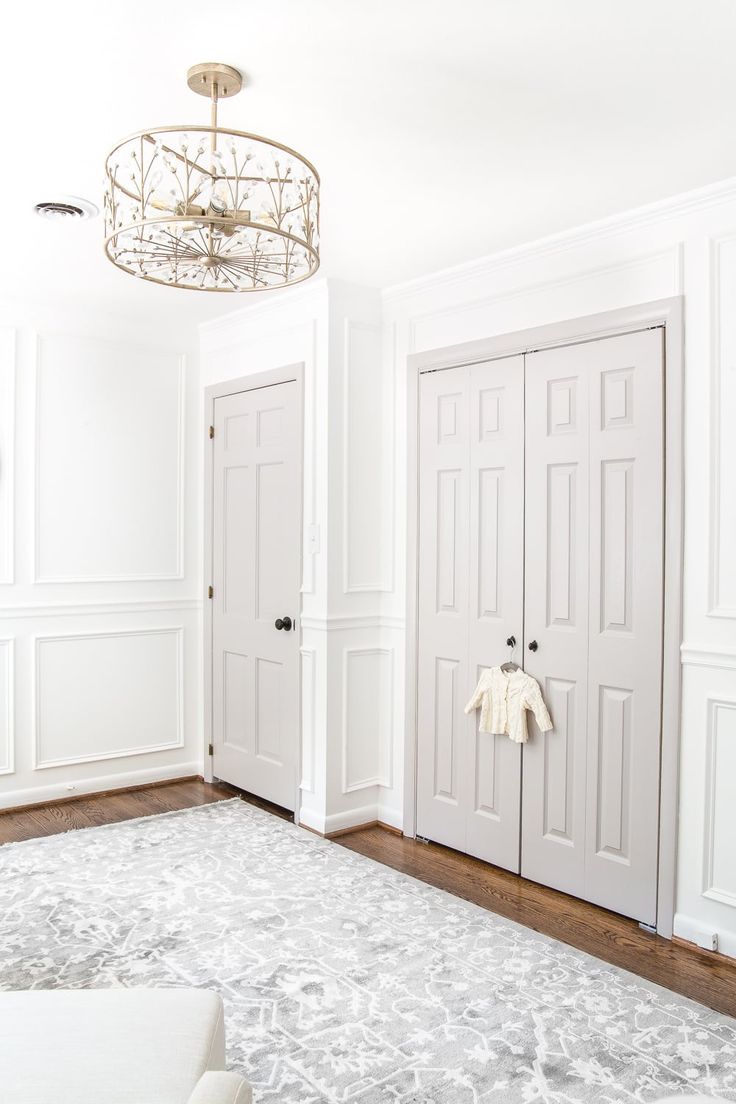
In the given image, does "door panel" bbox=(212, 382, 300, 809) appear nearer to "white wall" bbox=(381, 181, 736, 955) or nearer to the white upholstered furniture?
"white wall" bbox=(381, 181, 736, 955)

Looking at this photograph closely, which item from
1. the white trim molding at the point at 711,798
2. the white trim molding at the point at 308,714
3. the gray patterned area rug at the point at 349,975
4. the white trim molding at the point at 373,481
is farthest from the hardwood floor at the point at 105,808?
the white trim molding at the point at 711,798

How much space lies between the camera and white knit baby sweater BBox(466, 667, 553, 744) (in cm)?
326

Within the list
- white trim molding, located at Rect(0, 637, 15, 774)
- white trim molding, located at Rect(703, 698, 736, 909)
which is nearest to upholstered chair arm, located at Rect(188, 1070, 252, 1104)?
white trim molding, located at Rect(703, 698, 736, 909)

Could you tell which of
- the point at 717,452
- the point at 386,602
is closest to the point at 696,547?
the point at 717,452

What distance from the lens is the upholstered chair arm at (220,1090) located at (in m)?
1.26

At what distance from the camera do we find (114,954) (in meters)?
2.67

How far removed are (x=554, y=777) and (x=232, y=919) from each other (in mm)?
1310

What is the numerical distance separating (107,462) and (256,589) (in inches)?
42.8

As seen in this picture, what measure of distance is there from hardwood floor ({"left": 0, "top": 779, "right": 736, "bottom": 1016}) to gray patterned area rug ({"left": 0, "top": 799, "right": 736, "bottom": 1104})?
0.11 meters

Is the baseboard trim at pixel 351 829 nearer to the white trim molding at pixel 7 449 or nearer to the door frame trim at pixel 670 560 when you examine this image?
the door frame trim at pixel 670 560

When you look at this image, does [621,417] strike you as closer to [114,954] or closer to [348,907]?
[348,907]

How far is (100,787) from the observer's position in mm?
4469

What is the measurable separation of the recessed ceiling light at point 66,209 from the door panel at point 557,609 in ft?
5.66

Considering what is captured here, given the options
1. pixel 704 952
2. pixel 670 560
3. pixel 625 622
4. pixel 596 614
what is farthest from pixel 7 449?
pixel 704 952
